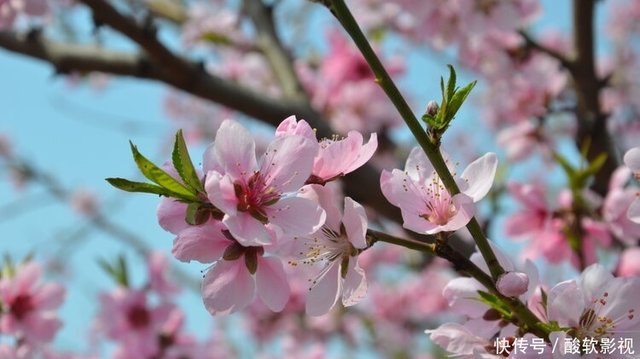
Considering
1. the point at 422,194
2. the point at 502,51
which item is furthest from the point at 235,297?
the point at 502,51

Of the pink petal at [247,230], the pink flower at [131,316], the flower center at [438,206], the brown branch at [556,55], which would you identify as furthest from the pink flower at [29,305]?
the brown branch at [556,55]

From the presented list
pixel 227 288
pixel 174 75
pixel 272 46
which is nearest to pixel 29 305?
pixel 174 75

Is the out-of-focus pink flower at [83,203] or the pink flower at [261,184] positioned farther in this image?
the out-of-focus pink flower at [83,203]

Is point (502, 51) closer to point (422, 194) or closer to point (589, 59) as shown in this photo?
point (589, 59)

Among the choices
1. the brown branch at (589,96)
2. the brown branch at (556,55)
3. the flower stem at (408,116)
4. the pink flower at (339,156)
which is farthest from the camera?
the brown branch at (556,55)

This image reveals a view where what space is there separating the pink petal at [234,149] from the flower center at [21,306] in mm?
1091

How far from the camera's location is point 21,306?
72.2 inches

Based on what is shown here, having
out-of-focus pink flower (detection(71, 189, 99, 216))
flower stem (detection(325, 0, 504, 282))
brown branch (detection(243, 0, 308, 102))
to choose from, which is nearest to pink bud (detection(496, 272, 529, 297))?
flower stem (detection(325, 0, 504, 282))

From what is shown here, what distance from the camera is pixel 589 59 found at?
8.53 feet

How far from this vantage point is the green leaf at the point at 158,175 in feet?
3.04

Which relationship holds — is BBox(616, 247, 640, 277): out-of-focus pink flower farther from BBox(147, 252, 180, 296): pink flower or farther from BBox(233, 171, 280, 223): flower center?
BBox(147, 252, 180, 296): pink flower

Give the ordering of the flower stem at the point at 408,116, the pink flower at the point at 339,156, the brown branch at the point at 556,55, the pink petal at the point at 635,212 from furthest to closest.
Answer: the brown branch at the point at 556,55 < the pink petal at the point at 635,212 < the pink flower at the point at 339,156 < the flower stem at the point at 408,116

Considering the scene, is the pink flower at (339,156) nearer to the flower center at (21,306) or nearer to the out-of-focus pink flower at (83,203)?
the flower center at (21,306)

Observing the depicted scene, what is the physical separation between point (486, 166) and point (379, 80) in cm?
26
